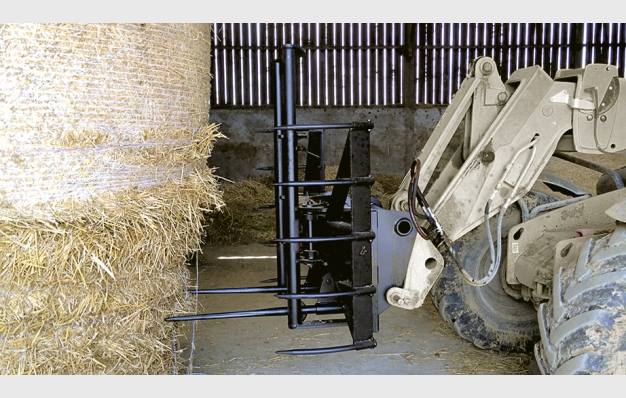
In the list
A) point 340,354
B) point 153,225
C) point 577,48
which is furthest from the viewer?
point 577,48

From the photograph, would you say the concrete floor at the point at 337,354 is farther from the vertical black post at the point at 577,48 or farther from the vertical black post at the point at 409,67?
the vertical black post at the point at 577,48

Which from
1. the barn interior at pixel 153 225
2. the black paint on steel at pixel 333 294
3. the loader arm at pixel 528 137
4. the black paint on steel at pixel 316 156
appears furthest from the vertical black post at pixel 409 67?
the black paint on steel at pixel 333 294

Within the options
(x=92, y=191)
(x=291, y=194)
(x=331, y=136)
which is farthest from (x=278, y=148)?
(x=331, y=136)

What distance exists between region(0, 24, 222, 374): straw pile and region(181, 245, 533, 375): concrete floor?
1193 millimetres

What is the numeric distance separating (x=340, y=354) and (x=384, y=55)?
10.3m

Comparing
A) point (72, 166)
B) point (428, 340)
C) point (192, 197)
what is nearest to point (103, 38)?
point (72, 166)

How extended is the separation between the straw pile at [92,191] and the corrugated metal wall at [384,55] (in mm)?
10456

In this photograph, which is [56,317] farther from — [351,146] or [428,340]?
[428,340]

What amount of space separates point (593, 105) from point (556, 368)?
1768mm

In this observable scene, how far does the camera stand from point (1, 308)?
9.93ft

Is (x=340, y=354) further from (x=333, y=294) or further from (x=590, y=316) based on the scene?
(x=590, y=316)

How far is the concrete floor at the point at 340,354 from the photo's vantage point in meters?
4.46

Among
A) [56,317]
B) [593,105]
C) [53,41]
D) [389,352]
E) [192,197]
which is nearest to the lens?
[53,41]

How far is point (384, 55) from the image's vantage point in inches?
549
